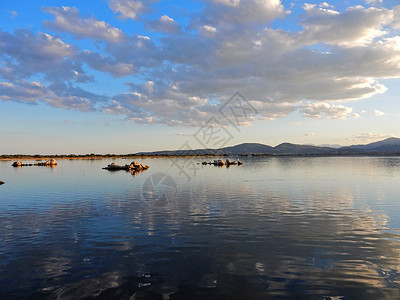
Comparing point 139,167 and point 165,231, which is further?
point 139,167

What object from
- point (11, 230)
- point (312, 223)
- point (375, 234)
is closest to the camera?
point (375, 234)

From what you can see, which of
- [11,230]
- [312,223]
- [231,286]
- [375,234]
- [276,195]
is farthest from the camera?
[276,195]

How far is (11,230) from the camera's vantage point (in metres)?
17.7

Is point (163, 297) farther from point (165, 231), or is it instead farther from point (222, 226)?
point (222, 226)

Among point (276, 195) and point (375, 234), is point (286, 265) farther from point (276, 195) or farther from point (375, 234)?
point (276, 195)

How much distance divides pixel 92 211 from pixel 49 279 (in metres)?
13.9

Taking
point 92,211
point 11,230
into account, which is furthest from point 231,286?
point 92,211

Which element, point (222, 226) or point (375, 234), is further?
point (222, 226)

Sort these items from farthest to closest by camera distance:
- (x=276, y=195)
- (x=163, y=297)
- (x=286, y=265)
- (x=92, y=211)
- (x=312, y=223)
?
(x=276, y=195) < (x=92, y=211) < (x=312, y=223) < (x=286, y=265) < (x=163, y=297)

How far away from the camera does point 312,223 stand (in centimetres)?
1925

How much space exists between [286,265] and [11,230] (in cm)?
1750

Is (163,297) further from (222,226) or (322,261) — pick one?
(222,226)

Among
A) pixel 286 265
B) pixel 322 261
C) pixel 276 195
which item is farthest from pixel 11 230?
pixel 276 195

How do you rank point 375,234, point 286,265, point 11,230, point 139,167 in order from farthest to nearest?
1. point 139,167
2. point 11,230
3. point 375,234
4. point 286,265
